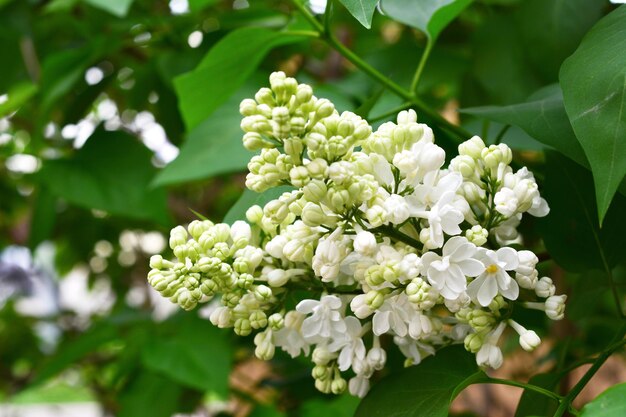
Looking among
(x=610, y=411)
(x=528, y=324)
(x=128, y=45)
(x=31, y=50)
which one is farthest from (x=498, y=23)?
(x=31, y=50)

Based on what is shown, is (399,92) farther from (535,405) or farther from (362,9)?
(535,405)

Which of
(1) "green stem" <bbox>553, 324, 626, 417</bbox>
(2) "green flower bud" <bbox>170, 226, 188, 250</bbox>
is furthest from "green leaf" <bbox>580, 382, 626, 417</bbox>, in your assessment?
(2) "green flower bud" <bbox>170, 226, 188, 250</bbox>

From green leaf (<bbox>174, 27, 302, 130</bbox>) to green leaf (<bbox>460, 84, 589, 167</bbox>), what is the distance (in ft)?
0.84

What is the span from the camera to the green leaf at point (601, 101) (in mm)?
503

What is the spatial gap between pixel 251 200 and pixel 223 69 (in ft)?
0.77

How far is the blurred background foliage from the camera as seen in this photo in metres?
0.67

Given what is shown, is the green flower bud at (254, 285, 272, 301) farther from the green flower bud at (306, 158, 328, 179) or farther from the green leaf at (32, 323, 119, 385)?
the green leaf at (32, 323, 119, 385)

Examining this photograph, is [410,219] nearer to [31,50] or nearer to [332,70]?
[332,70]

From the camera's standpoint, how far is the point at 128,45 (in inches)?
57.2

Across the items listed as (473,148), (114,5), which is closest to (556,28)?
(473,148)

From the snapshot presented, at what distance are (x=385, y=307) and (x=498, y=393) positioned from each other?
2.07 metres

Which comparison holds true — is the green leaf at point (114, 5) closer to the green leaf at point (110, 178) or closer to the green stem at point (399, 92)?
the green stem at point (399, 92)

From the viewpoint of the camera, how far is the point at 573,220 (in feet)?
2.16

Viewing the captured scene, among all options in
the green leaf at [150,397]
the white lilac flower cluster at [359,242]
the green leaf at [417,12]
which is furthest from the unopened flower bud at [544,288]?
the green leaf at [150,397]
